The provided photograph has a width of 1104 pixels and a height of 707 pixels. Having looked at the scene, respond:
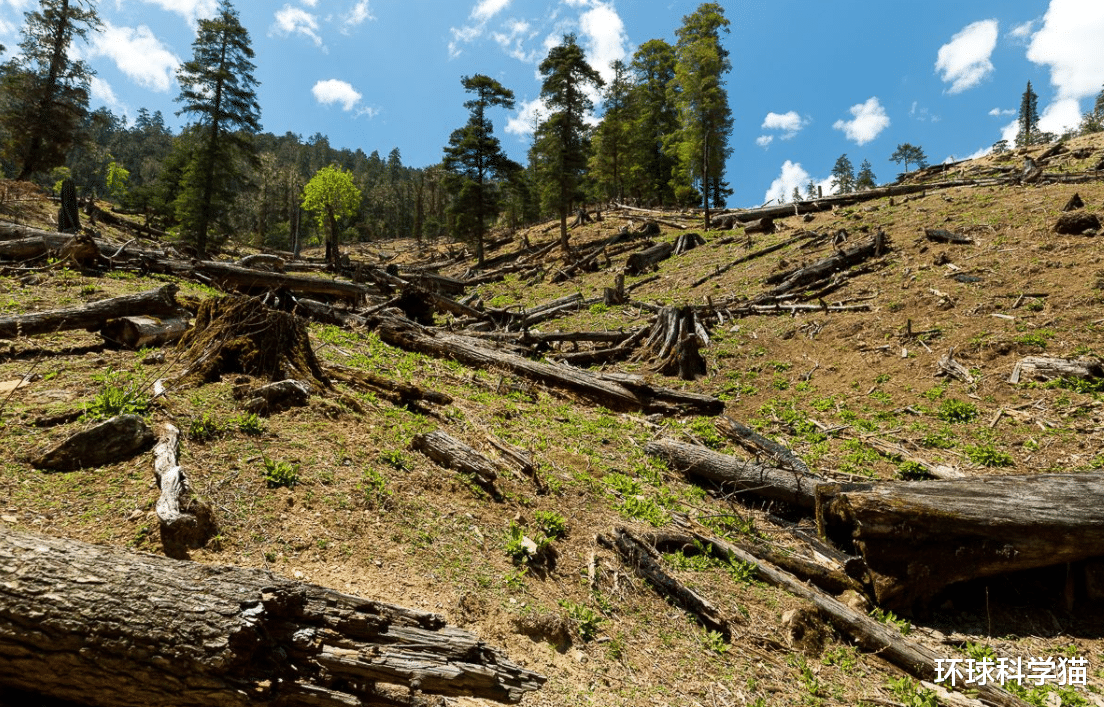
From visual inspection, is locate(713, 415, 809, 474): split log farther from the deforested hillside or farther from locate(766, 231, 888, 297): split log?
locate(766, 231, 888, 297): split log

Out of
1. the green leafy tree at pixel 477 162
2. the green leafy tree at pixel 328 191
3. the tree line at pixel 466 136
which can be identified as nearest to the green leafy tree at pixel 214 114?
the tree line at pixel 466 136

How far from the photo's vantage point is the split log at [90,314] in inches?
289

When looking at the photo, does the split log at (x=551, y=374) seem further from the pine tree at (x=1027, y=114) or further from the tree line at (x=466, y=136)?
the pine tree at (x=1027, y=114)

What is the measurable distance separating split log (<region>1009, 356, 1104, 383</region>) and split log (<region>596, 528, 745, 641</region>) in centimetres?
888

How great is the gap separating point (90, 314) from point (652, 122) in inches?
1738

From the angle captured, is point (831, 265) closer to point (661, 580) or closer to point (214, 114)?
point (661, 580)

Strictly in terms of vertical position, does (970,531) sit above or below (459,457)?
below

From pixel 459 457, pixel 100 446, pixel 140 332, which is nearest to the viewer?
pixel 100 446

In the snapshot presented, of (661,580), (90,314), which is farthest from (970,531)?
(90,314)

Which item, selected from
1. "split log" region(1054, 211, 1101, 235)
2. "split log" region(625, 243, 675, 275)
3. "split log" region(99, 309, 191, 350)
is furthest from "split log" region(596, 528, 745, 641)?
"split log" region(625, 243, 675, 275)

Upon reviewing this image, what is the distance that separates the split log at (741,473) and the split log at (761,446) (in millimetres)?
172

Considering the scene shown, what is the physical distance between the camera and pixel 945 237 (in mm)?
16312

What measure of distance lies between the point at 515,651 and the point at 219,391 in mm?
5103

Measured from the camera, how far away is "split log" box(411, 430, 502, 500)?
6371mm
